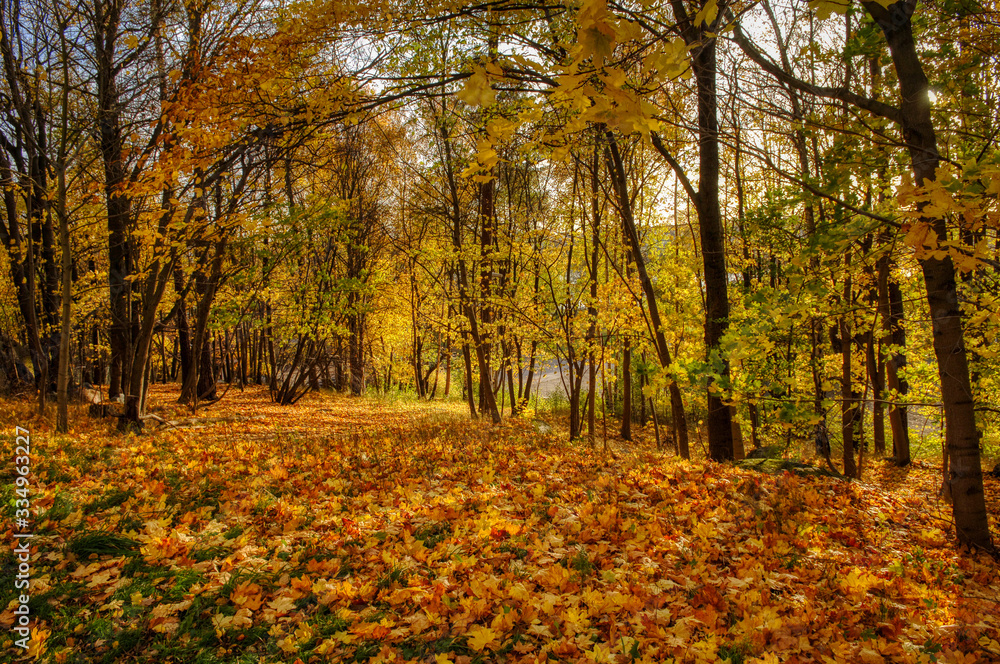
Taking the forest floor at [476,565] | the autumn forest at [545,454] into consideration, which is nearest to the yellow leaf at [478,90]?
the autumn forest at [545,454]

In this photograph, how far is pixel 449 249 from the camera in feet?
34.9

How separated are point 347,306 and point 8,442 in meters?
7.77

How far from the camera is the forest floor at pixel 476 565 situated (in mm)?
2430

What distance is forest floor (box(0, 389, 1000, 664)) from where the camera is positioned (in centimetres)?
243

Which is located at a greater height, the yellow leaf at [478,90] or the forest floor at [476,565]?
the yellow leaf at [478,90]

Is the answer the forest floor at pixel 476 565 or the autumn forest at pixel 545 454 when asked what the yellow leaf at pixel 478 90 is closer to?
the autumn forest at pixel 545 454

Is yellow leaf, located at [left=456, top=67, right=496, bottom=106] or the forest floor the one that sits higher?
yellow leaf, located at [left=456, top=67, right=496, bottom=106]

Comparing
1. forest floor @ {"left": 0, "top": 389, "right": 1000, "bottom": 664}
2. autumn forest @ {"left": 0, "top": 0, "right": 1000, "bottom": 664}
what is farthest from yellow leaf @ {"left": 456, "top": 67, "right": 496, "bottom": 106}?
forest floor @ {"left": 0, "top": 389, "right": 1000, "bottom": 664}

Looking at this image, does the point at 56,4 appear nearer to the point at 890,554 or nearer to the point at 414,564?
the point at 414,564

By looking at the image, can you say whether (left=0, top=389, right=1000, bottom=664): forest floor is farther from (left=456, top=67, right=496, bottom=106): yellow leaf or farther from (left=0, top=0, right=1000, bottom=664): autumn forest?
(left=456, top=67, right=496, bottom=106): yellow leaf

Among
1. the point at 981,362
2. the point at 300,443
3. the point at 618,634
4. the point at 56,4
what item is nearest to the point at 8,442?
the point at 300,443

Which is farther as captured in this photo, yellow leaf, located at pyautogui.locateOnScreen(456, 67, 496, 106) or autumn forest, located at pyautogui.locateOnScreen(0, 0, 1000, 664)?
autumn forest, located at pyautogui.locateOnScreen(0, 0, 1000, 664)

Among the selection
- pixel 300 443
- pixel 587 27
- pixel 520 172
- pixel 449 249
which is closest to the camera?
pixel 587 27

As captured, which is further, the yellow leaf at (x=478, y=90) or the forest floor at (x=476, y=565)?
the forest floor at (x=476, y=565)
